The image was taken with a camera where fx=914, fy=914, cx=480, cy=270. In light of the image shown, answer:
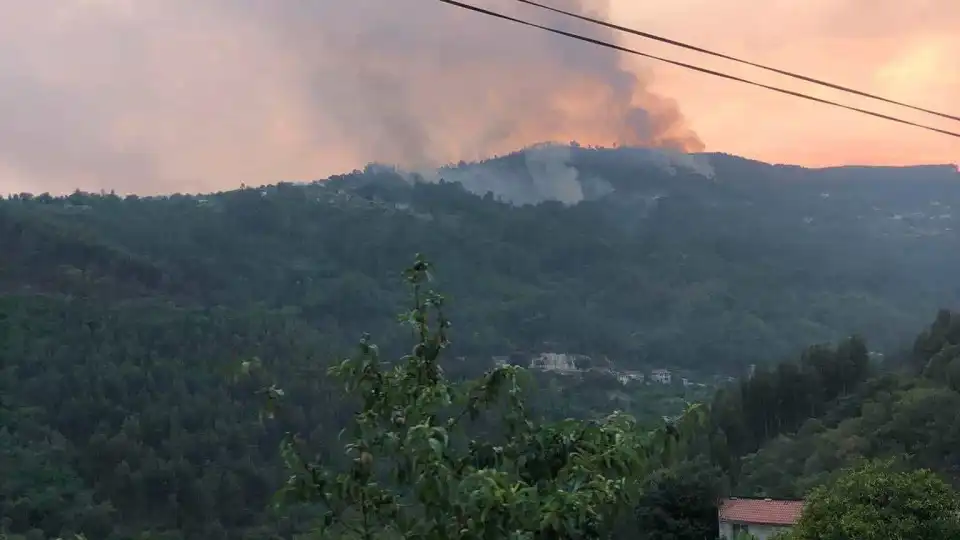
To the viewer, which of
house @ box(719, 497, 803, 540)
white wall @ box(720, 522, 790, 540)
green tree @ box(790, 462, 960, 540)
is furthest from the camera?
white wall @ box(720, 522, 790, 540)

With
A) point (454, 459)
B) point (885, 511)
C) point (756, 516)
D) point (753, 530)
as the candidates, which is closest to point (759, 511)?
point (756, 516)

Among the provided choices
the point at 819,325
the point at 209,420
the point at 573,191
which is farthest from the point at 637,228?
the point at 209,420

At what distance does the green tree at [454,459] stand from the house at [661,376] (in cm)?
8140

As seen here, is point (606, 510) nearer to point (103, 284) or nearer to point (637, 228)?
point (103, 284)

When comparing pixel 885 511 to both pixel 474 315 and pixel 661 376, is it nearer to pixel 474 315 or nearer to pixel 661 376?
pixel 661 376

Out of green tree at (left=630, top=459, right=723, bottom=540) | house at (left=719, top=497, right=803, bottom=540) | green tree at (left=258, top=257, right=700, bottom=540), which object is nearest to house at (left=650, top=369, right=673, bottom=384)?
green tree at (left=630, top=459, right=723, bottom=540)

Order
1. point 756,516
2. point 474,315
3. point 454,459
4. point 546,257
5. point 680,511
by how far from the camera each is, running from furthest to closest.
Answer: point 546,257
point 474,315
point 680,511
point 756,516
point 454,459

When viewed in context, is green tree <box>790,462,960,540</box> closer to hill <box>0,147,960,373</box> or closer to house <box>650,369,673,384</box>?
hill <box>0,147,960,373</box>

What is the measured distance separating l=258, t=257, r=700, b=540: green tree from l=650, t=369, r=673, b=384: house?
81.4 m

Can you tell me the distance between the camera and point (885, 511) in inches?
475

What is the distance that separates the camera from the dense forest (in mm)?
38188

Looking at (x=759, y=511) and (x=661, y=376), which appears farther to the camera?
(x=661, y=376)

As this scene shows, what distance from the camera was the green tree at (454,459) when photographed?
276 cm

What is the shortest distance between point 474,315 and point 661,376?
23.7 metres
